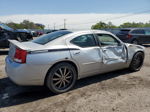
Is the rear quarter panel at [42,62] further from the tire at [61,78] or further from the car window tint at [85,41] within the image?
the car window tint at [85,41]

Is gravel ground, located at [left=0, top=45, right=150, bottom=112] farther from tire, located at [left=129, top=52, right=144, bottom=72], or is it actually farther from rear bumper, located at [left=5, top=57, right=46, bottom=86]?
tire, located at [left=129, top=52, right=144, bottom=72]

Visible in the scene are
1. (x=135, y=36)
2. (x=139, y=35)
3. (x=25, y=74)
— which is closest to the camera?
(x=25, y=74)

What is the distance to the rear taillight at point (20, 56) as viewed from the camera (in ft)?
10.4

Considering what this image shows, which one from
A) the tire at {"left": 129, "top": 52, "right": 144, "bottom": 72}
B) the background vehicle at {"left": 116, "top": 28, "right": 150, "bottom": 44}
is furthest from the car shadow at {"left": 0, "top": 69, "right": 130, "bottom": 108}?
the background vehicle at {"left": 116, "top": 28, "right": 150, "bottom": 44}

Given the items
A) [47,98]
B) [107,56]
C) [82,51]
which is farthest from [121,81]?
[47,98]

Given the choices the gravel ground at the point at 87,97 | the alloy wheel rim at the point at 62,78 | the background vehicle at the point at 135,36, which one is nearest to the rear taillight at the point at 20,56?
the alloy wheel rim at the point at 62,78

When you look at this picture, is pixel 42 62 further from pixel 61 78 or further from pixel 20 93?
pixel 20 93

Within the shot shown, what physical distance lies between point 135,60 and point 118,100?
2285mm

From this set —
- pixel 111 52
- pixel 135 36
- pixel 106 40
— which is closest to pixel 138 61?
pixel 111 52

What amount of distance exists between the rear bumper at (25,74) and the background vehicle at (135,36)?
10687 mm

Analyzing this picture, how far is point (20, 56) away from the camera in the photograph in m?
3.23

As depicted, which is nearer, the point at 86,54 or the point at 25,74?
the point at 25,74

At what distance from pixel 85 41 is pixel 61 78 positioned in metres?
1.16

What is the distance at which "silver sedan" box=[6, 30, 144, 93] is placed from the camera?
325cm
